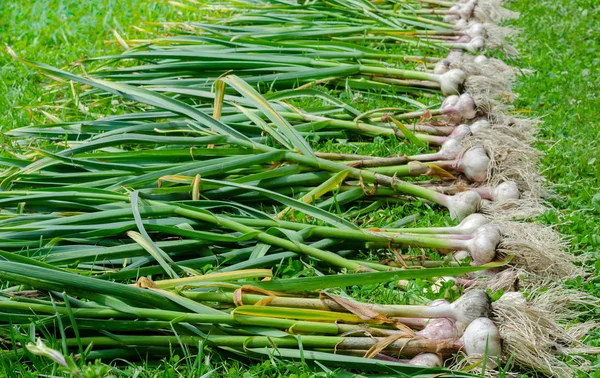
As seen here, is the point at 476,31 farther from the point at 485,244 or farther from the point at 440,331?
the point at 440,331

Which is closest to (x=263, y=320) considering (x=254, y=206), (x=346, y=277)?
(x=346, y=277)

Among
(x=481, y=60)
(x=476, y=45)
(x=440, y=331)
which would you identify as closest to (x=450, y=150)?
(x=440, y=331)

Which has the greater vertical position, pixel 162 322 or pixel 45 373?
pixel 162 322

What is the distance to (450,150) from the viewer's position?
273 cm

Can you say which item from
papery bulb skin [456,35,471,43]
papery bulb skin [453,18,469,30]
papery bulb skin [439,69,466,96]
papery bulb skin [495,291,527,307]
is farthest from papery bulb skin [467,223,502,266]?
papery bulb skin [453,18,469,30]

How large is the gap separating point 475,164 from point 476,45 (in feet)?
5.15

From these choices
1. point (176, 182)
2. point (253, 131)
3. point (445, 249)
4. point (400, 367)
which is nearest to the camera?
point (400, 367)

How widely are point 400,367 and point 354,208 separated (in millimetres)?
919

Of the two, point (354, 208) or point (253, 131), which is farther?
point (253, 131)

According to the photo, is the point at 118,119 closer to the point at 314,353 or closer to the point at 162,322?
the point at 162,322

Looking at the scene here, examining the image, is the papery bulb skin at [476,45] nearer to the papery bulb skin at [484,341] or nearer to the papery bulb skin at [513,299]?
the papery bulb skin at [513,299]

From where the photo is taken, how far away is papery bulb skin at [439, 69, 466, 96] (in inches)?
131

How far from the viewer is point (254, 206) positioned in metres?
2.51

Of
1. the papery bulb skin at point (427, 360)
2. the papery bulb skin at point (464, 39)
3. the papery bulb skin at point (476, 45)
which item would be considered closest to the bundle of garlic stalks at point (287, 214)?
the papery bulb skin at point (427, 360)
